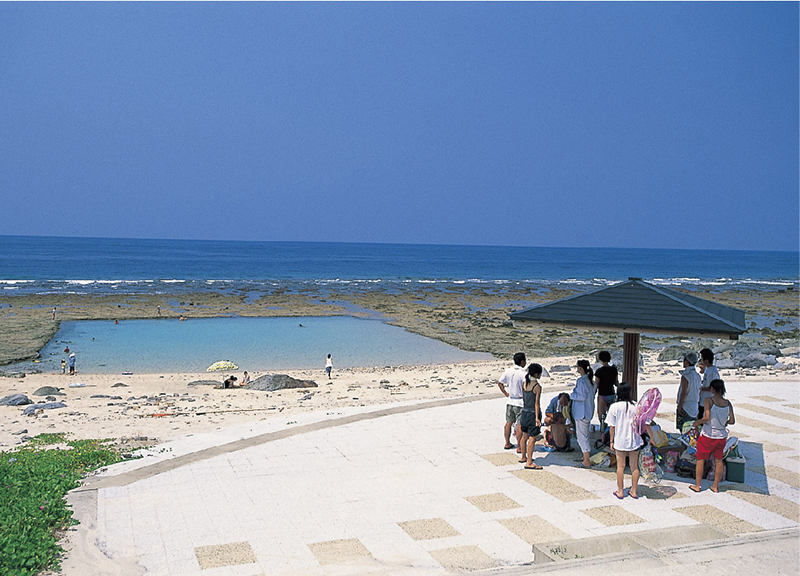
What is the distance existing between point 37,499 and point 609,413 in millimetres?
6197

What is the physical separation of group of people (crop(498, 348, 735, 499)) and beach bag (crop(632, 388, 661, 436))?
0.05 ft

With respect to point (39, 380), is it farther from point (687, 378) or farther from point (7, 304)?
point (7, 304)

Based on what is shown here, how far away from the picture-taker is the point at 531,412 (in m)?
8.68

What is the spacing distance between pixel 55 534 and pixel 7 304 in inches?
1800

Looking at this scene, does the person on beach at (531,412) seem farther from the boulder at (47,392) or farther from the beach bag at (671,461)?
the boulder at (47,392)

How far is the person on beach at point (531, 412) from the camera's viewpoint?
855cm

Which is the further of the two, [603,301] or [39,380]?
[39,380]

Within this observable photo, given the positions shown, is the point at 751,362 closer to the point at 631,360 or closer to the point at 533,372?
the point at 631,360

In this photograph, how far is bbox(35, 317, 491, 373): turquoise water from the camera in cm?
2505

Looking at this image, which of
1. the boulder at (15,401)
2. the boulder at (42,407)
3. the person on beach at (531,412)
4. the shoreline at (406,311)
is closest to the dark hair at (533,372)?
the person on beach at (531,412)

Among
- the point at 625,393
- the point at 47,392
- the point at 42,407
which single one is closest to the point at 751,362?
the point at 625,393

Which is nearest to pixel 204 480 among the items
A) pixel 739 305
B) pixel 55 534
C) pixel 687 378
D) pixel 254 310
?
pixel 55 534

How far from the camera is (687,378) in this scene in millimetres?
9180

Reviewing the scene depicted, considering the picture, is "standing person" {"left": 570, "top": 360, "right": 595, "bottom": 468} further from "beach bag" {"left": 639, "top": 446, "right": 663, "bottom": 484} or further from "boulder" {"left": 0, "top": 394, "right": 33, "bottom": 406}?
"boulder" {"left": 0, "top": 394, "right": 33, "bottom": 406}
